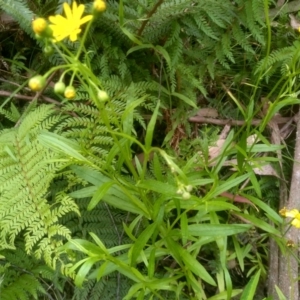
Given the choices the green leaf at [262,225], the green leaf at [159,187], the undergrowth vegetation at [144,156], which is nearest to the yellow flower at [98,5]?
the undergrowth vegetation at [144,156]

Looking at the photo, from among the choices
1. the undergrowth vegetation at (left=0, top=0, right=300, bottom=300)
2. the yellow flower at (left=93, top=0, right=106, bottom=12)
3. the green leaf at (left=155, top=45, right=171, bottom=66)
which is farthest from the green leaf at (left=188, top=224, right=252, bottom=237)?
the yellow flower at (left=93, top=0, right=106, bottom=12)

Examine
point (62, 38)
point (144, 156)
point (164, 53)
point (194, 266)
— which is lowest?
point (194, 266)

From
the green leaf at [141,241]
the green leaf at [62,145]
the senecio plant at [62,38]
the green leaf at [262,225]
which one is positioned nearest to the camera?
the senecio plant at [62,38]

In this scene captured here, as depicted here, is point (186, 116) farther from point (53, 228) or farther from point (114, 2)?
point (53, 228)

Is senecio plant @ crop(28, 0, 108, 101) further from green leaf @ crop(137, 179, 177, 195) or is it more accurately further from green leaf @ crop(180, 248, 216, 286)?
green leaf @ crop(180, 248, 216, 286)

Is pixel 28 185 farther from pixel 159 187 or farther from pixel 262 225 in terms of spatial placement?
pixel 262 225

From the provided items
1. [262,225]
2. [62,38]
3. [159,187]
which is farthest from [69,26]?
[262,225]

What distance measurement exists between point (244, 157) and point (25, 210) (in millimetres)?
653

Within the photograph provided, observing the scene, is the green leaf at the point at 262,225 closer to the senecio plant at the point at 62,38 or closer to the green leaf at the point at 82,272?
the green leaf at the point at 82,272

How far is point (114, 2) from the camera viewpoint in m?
1.49

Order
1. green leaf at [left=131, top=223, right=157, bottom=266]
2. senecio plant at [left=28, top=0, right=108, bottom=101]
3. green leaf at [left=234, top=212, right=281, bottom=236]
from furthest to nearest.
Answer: green leaf at [left=234, top=212, right=281, bottom=236] → green leaf at [left=131, top=223, right=157, bottom=266] → senecio plant at [left=28, top=0, right=108, bottom=101]

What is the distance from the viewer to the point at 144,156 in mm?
1380

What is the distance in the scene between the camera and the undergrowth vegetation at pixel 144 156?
1.27m

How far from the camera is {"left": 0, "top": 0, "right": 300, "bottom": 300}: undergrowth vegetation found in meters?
1.27
